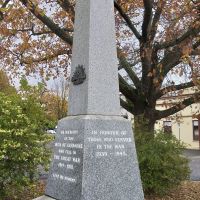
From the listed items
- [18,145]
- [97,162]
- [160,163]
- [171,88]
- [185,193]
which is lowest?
[185,193]

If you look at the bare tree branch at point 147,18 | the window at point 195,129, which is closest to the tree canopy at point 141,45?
the bare tree branch at point 147,18

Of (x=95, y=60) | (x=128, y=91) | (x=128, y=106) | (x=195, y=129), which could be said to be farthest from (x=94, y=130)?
(x=195, y=129)

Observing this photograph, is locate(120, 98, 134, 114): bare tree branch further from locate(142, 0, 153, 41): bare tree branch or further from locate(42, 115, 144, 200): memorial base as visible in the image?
locate(42, 115, 144, 200): memorial base

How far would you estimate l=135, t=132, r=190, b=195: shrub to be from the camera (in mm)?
11812

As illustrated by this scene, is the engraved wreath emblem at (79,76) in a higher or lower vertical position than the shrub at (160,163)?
higher

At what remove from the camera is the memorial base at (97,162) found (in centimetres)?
672

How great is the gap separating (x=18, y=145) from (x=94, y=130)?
3.69 m

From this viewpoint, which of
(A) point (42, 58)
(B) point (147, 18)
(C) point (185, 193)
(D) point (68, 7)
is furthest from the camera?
(A) point (42, 58)

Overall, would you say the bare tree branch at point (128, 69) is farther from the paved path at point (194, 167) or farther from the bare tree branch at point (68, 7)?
the paved path at point (194, 167)

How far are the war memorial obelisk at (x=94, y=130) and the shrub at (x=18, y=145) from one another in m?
2.83

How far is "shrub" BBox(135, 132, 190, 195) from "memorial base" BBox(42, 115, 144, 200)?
4619 mm

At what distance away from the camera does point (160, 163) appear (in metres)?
11.8

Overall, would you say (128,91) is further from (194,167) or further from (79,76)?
(194,167)

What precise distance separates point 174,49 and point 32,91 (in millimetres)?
6072
